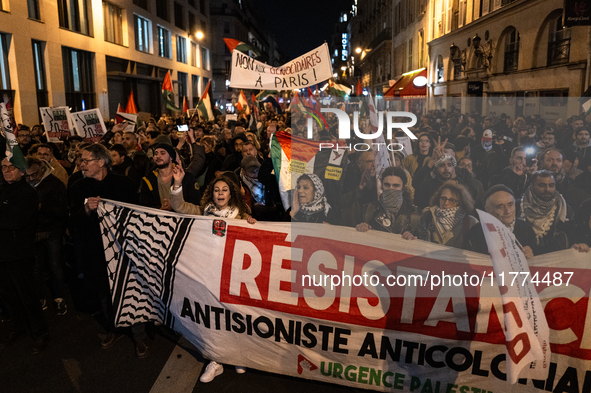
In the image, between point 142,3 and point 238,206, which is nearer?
point 238,206

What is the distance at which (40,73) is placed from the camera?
20.1 metres

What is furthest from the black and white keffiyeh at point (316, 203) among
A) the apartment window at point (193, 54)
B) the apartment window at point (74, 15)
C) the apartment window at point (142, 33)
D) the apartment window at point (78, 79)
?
the apartment window at point (193, 54)

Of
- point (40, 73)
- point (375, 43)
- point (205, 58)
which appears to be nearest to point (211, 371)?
point (40, 73)

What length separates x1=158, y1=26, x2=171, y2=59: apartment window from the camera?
35375mm

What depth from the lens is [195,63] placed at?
150 ft

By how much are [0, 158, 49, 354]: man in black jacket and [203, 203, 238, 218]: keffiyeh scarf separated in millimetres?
1694

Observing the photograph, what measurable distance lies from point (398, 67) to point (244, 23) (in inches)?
1630

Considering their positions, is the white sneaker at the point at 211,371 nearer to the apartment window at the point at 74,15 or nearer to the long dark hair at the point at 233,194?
the long dark hair at the point at 233,194

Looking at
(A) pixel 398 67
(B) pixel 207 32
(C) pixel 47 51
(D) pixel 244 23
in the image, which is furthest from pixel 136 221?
(D) pixel 244 23

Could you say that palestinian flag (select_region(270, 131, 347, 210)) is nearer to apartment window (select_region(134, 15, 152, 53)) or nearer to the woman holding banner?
the woman holding banner

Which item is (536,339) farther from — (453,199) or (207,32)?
(207,32)

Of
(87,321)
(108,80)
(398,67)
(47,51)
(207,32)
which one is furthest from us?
(207,32)

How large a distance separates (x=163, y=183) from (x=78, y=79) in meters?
21.4

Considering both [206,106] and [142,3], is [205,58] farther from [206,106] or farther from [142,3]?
[206,106]
